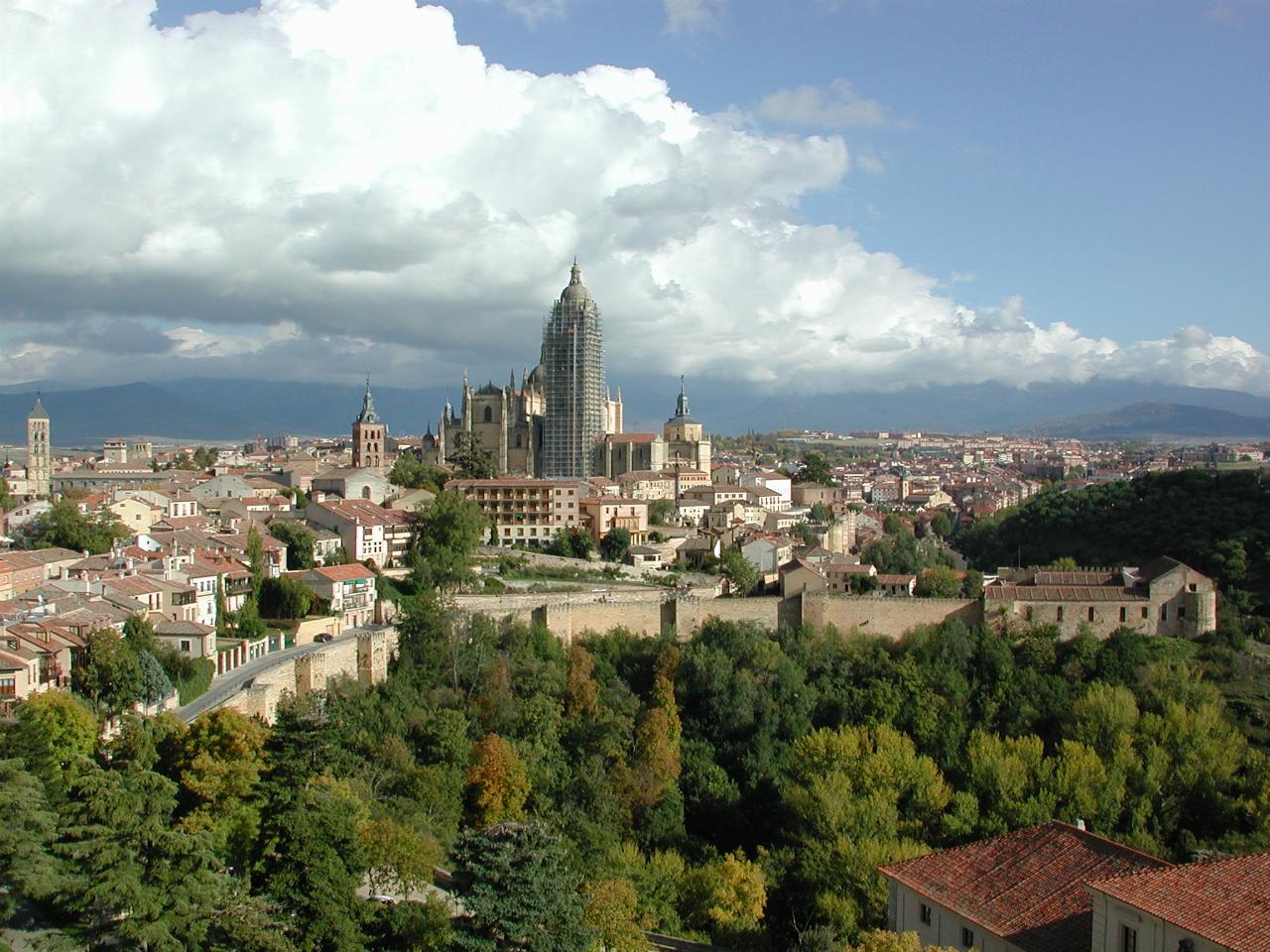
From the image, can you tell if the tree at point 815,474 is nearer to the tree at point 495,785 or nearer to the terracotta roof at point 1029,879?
the tree at point 495,785

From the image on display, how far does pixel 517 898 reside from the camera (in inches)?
562

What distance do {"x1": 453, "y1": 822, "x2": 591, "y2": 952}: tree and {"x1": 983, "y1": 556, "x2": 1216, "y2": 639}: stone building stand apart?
18.0m

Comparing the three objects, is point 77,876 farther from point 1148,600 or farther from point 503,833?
point 1148,600

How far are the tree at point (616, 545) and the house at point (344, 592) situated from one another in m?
11.8

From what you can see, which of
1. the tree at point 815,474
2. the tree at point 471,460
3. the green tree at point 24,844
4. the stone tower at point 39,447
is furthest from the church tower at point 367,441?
the green tree at point 24,844

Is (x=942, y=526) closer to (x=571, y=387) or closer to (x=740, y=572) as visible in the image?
(x=571, y=387)

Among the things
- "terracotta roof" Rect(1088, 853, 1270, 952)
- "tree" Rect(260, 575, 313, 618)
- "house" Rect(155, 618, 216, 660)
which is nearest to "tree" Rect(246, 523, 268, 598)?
"tree" Rect(260, 575, 313, 618)

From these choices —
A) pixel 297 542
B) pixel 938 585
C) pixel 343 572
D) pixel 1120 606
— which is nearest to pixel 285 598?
pixel 343 572

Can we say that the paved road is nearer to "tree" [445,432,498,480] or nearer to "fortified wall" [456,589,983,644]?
"fortified wall" [456,589,983,644]

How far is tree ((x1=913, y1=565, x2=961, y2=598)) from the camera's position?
31.9m

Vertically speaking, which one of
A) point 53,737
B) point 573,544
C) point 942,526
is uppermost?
point 573,544

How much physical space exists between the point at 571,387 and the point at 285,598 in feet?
123

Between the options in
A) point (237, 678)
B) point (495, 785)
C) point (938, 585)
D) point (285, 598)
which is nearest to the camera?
point (495, 785)

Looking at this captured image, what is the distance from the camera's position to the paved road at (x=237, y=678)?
21.6 metres
